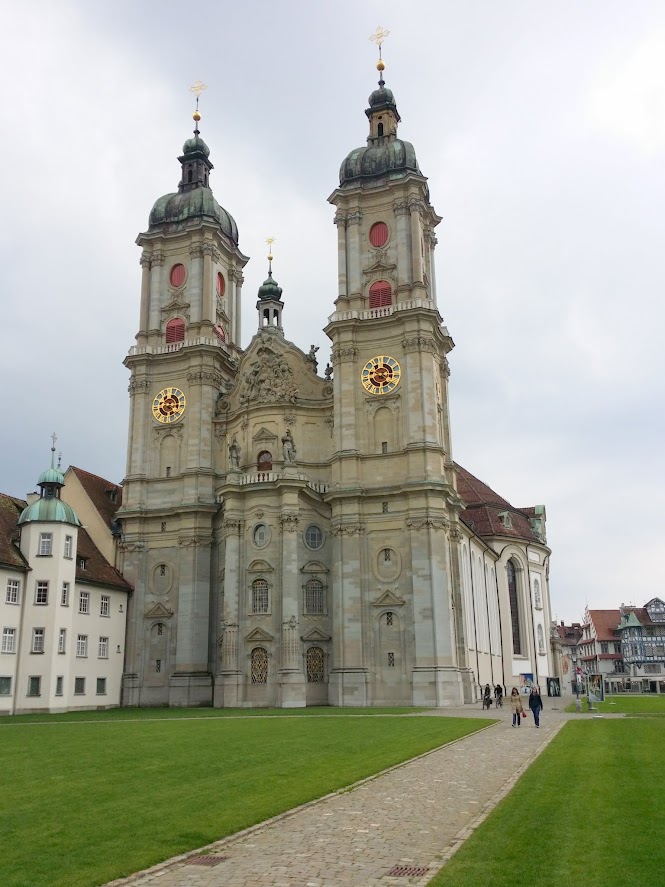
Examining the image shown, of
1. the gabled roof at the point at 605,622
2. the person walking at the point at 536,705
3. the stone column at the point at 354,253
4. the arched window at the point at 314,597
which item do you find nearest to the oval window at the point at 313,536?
the arched window at the point at 314,597

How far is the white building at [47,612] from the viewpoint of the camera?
166 ft

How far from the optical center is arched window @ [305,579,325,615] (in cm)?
5834

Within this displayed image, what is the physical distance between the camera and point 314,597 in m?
58.7

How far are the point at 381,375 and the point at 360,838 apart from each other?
1985 inches

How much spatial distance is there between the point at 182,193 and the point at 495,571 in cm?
4573

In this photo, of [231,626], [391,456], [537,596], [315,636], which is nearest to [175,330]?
[391,456]

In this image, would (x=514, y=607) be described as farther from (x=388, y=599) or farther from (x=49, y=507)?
(x=49, y=507)

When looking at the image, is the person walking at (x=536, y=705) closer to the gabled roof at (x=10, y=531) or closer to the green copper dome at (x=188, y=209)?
the gabled roof at (x=10, y=531)

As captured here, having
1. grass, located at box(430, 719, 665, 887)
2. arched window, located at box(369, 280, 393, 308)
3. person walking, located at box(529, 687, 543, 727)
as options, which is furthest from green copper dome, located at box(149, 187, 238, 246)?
grass, located at box(430, 719, 665, 887)

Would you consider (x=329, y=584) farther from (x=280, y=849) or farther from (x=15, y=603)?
(x=280, y=849)

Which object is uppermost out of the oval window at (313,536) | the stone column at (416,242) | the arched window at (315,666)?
the stone column at (416,242)

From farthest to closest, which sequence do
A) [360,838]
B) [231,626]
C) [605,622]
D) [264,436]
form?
[605,622]
[264,436]
[231,626]
[360,838]

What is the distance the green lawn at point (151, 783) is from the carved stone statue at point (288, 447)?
28096mm

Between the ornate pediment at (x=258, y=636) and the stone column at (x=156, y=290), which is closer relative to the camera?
the ornate pediment at (x=258, y=636)
